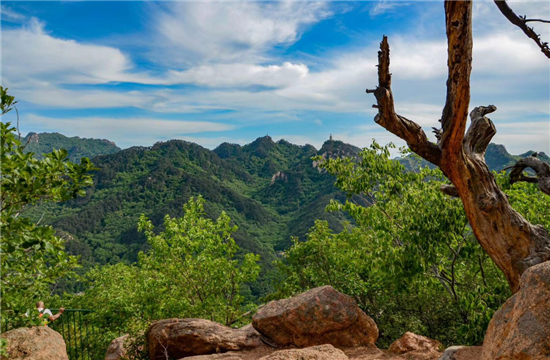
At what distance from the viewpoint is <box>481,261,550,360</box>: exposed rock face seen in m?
3.21

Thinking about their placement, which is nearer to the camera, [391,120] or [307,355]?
[391,120]

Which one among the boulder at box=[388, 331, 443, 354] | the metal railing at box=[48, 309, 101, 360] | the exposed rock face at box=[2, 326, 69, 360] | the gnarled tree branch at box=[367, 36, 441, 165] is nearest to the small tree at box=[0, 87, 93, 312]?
the exposed rock face at box=[2, 326, 69, 360]

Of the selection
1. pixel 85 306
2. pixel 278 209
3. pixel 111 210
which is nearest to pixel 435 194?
pixel 85 306

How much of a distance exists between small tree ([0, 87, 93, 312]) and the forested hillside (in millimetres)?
41765

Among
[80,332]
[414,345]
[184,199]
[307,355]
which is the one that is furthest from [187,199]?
[307,355]

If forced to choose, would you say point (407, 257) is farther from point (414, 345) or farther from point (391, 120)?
point (391, 120)

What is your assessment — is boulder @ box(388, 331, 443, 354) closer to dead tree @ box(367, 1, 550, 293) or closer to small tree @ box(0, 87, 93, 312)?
dead tree @ box(367, 1, 550, 293)

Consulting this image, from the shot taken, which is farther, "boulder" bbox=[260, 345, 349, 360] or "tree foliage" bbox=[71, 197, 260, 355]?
"tree foliage" bbox=[71, 197, 260, 355]

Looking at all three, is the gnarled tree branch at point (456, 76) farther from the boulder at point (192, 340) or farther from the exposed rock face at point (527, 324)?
the boulder at point (192, 340)

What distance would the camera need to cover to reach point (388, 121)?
452 centimetres

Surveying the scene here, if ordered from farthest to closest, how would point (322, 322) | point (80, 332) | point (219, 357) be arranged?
point (80, 332), point (322, 322), point (219, 357)

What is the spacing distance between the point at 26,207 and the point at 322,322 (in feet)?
19.4

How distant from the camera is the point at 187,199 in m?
100

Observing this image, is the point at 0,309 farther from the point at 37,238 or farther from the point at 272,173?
the point at 272,173
